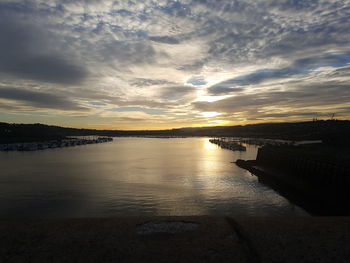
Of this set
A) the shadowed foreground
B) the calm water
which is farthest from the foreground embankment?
the shadowed foreground

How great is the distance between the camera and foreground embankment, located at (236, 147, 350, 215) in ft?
63.0

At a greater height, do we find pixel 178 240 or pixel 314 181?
pixel 178 240

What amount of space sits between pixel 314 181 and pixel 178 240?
68.7 feet

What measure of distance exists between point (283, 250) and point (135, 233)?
4.65 metres

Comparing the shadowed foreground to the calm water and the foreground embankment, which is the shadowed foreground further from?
the foreground embankment

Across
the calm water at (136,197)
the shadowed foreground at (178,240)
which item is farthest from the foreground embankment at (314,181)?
the shadowed foreground at (178,240)

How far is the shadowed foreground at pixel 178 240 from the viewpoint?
7105mm

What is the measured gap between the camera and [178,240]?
812 centimetres

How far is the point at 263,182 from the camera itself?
31328 millimetres

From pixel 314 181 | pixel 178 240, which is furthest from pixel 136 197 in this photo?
pixel 314 181

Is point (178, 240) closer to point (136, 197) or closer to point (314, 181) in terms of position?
point (136, 197)

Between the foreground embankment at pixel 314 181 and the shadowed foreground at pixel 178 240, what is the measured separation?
34.8ft

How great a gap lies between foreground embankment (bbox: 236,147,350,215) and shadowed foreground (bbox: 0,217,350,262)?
10.6 meters

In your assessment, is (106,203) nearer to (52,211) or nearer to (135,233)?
(52,211)
